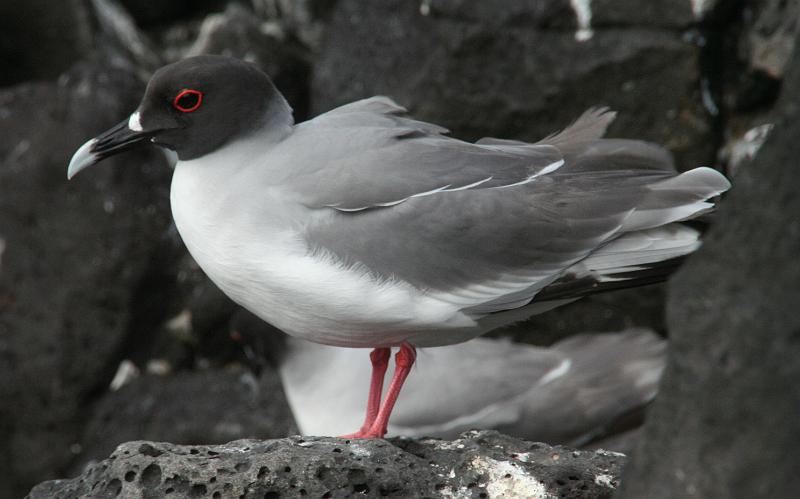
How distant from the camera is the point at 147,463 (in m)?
3.11

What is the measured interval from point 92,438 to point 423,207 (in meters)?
4.38

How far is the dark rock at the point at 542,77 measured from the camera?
20.7ft

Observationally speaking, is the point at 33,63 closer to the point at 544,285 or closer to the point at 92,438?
the point at 92,438

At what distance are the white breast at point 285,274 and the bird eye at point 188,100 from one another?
0.25 metres

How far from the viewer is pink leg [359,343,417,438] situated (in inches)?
151

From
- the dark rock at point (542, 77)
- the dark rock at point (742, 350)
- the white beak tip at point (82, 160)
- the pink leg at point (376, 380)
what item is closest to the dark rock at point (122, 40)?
the dark rock at point (542, 77)

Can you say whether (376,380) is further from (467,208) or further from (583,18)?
(583,18)

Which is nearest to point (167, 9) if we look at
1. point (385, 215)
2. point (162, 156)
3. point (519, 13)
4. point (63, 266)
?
point (162, 156)

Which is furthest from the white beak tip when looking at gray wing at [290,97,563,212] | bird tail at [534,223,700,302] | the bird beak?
bird tail at [534,223,700,302]

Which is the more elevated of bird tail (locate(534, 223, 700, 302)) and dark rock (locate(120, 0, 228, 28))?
bird tail (locate(534, 223, 700, 302))

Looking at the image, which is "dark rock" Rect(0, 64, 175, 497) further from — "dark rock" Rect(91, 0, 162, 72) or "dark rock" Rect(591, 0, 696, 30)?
"dark rock" Rect(591, 0, 696, 30)

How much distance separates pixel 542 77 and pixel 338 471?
12.5ft

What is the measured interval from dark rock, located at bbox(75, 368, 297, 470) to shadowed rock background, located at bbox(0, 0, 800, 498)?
0.05 ft

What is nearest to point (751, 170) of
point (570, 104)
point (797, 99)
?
point (797, 99)
